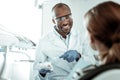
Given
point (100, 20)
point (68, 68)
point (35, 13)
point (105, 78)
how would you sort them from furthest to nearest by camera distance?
1. point (35, 13)
2. point (68, 68)
3. point (100, 20)
4. point (105, 78)

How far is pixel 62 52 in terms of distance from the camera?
2.03 meters

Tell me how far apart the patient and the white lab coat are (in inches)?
44.4

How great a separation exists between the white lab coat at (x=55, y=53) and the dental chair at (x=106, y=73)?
4.20ft

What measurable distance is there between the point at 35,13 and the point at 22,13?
0.16 meters

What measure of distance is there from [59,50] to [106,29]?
121 centimetres

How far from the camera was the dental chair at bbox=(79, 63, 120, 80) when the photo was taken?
2.22ft

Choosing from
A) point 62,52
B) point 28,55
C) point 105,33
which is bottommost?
point 28,55

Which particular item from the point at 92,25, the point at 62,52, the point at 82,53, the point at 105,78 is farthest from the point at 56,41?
the point at 105,78

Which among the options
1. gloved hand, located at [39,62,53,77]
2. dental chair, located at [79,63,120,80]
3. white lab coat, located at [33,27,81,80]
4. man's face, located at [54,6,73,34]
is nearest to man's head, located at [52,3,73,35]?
man's face, located at [54,6,73,34]

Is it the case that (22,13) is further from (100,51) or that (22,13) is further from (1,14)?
(100,51)

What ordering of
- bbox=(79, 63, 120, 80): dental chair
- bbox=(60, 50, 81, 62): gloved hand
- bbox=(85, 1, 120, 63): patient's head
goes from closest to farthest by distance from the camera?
bbox=(79, 63, 120, 80): dental chair < bbox=(85, 1, 120, 63): patient's head < bbox=(60, 50, 81, 62): gloved hand

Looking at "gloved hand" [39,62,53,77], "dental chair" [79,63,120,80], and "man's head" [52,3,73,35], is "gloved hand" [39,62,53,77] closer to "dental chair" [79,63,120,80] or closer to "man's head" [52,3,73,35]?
"man's head" [52,3,73,35]

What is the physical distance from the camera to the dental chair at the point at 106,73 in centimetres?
68

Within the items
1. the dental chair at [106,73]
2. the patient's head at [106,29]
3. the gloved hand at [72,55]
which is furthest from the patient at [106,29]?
the gloved hand at [72,55]
